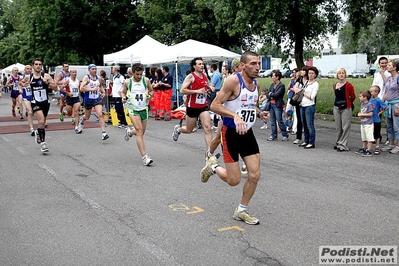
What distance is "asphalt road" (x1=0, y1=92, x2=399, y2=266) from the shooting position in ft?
15.4

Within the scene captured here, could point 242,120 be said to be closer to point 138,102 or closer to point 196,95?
point 196,95

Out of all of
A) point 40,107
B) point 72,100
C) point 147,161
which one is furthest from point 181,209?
point 72,100

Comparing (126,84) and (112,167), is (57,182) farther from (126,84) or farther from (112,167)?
(126,84)

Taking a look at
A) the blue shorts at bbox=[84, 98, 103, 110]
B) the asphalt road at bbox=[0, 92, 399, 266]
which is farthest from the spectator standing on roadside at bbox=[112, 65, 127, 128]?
the asphalt road at bbox=[0, 92, 399, 266]

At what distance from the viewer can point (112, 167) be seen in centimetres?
893

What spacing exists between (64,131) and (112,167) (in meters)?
6.04

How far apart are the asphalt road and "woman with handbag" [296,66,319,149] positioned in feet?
1.80

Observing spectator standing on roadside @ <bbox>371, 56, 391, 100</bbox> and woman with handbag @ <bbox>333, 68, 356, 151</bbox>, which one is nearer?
woman with handbag @ <bbox>333, 68, 356, 151</bbox>

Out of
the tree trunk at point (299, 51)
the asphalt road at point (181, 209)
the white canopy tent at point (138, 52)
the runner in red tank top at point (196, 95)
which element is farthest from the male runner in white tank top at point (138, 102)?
the white canopy tent at point (138, 52)

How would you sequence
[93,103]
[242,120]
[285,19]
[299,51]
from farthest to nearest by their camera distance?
[299,51] → [285,19] → [93,103] → [242,120]

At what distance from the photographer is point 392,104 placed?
32.8ft

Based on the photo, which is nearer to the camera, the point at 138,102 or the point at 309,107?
the point at 138,102

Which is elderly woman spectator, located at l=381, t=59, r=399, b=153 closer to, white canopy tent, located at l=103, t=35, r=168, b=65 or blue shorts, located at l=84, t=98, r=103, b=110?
blue shorts, located at l=84, t=98, r=103, b=110

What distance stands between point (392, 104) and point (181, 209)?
596 centimetres
